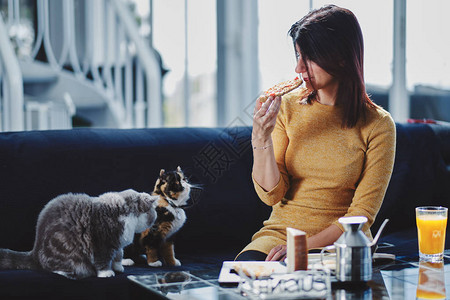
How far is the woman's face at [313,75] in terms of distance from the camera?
1732mm

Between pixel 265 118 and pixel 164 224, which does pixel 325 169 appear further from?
pixel 164 224

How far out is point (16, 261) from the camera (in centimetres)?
177

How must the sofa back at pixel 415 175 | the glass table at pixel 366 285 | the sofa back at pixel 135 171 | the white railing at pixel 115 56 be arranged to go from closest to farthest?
the glass table at pixel 366 285
the sofa back at pixel 135 171
the sofa back at pixel 415 175
the white railing at pixel 115 56

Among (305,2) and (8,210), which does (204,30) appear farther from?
(8,210)

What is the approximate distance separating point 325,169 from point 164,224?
21.8 inches

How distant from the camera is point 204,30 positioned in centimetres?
362

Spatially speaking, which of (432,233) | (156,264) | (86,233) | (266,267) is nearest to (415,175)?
(432,233)

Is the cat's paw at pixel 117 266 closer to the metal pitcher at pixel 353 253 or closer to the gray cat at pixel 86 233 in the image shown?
the gray cat at pixel 86 233

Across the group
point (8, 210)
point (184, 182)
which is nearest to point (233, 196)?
point (184, 182)

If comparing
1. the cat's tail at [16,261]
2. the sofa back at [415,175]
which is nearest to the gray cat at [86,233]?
the cat's tail at [16,261]

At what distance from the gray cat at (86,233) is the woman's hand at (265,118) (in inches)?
15.9

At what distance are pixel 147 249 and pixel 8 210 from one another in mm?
508

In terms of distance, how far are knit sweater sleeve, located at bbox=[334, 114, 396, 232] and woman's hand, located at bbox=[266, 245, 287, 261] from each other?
19 cm

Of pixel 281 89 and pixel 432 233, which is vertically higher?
pixel 281 89
